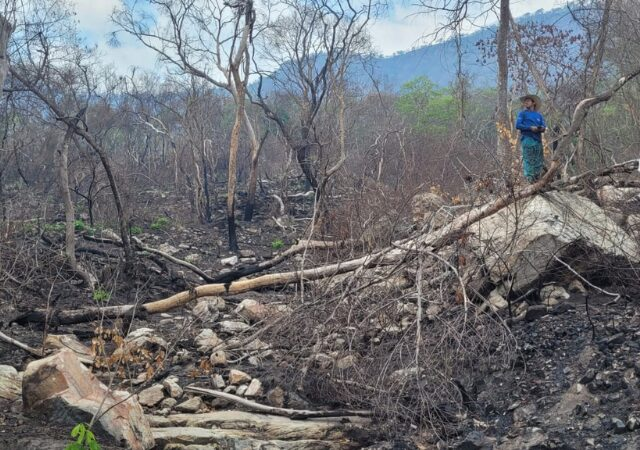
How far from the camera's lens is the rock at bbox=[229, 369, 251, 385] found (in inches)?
209

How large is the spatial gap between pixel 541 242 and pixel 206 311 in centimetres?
332

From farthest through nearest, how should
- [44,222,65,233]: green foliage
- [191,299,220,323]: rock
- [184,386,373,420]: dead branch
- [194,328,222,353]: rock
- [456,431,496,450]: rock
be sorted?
1. [44,222,65,233]: green foliage
2. [191,299,220,323]: rock
3. [194,328,222,353]: rock
4. [184,386,373,420]: dead branch
5. [456,431,496,450]: rock

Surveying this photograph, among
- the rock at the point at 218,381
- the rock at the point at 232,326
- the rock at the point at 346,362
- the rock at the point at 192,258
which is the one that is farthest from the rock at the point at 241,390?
the rock at the point at 192,258

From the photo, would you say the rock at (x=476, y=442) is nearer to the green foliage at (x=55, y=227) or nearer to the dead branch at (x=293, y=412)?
the dead branch at (x=293, y=412)

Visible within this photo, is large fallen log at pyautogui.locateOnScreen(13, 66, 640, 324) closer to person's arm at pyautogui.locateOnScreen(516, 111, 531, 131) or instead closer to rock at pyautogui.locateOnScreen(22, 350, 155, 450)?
person's arm at pyautogui.locateOnScreen(516, 111, 531, 131)

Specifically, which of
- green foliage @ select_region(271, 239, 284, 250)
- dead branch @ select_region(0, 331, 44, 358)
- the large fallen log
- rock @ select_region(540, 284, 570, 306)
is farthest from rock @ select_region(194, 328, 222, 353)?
green foliage @ select_region(271, 239, 284, 250)

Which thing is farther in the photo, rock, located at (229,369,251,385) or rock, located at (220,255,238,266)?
rock, located at (220,255,238,266)

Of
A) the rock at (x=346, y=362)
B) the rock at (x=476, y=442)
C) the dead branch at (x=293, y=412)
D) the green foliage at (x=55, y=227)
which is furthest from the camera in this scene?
the green foliage at (x=55, y=227)

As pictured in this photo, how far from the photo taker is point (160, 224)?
14.2 meters

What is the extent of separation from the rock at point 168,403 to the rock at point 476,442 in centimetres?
207

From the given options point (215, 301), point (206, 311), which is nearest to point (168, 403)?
point (206, 311)

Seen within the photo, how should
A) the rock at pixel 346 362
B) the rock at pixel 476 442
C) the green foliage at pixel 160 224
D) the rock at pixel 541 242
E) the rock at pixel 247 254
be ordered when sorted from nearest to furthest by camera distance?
the rock at pixel 476 442 → the rock at pixel 346 362 → the rock at pixel 541 242 → the rock at pixel 247 254 → the green foliage at pixel 160 224

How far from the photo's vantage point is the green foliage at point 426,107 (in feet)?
90.8

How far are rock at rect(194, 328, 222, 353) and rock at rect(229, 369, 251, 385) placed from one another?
2.41 feet
